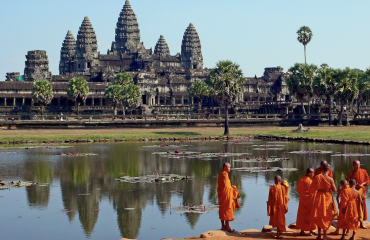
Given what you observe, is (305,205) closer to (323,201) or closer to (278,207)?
(323,201)

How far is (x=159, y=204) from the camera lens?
24.3 metres

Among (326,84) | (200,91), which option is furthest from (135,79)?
(326,84)

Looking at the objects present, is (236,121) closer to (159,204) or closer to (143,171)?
(143,171)

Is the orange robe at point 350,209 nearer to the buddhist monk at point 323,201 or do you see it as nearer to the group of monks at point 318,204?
the group of monks at point 318,204

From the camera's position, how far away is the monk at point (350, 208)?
1706 centimetres

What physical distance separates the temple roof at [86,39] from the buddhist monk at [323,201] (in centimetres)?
17336

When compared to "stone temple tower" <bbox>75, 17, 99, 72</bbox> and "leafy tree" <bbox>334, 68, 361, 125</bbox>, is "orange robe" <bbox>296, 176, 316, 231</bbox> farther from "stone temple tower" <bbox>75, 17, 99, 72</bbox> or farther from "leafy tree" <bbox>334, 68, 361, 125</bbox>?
"stone temple tower" <bbox>75, 17, 99, 72</bbox>

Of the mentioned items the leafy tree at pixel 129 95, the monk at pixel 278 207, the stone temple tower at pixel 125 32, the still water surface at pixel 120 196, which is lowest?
the still water surface at pixel 120 196

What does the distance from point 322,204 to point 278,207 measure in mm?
1315

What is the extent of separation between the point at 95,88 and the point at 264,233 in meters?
129

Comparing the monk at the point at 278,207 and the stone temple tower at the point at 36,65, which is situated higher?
the stone temple tower at the point at 36,65

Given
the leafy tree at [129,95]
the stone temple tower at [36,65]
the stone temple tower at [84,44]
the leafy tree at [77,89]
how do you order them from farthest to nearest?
1. the stone temple tower at [84,44]
2. the stone temple tower at [36,65]
3. the leafy tree at [77,89]
4. the leafy tree at [129,95]

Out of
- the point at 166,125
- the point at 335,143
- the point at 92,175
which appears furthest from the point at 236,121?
the point at 92,175

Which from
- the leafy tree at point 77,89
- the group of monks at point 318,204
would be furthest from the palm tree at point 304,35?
the group of monks at point 318,204
